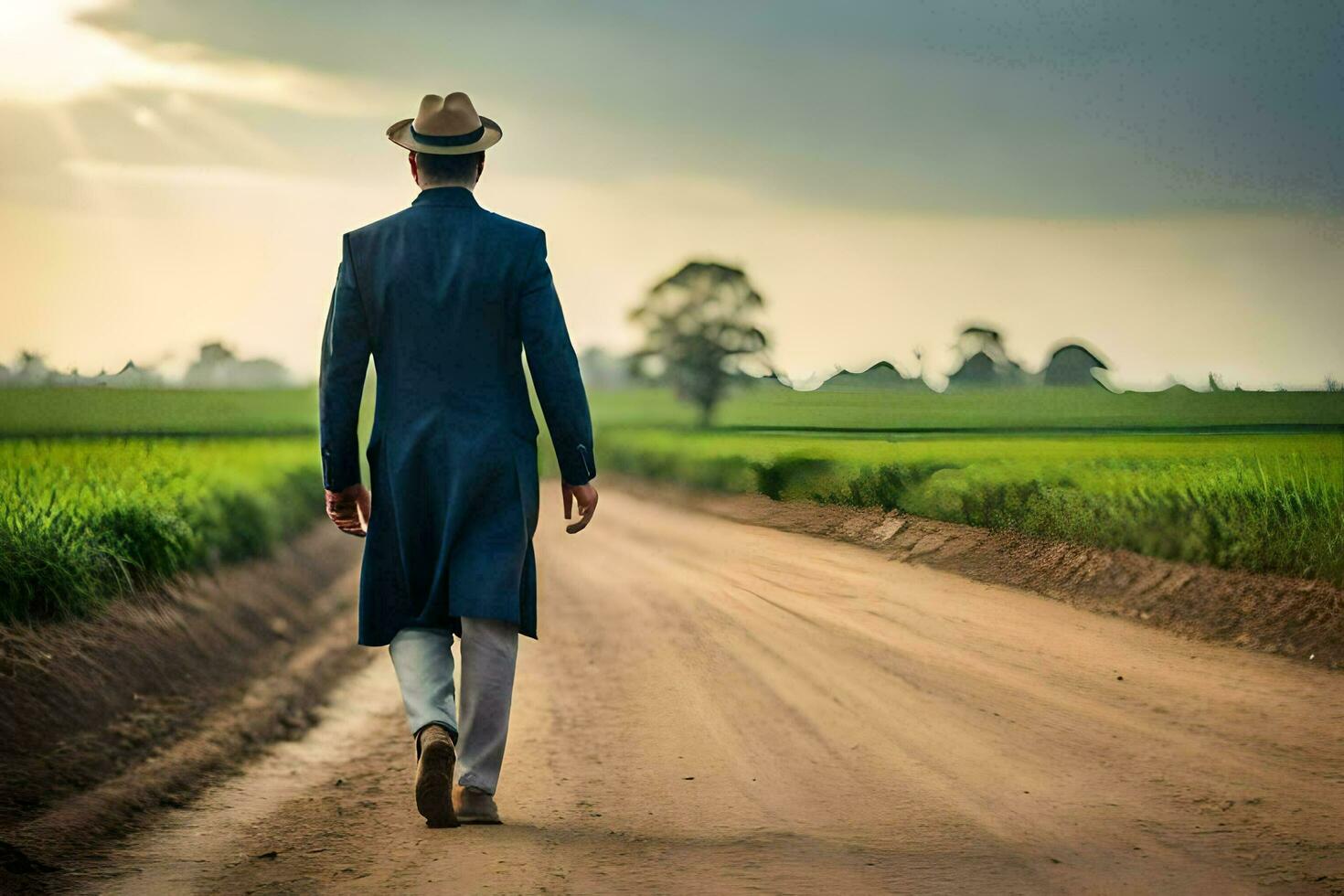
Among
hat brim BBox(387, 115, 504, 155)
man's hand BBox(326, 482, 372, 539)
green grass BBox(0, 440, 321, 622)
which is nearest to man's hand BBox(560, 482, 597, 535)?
man's hand BBox(326, 482, 372, 539)

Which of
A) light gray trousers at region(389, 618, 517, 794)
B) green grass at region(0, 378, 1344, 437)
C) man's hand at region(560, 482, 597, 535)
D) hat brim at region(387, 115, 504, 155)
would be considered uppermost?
hat brim at region(387, 115, 504, 155)

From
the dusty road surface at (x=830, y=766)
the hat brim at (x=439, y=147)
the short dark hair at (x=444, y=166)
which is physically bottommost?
the dusty road surface at (x=830, y=766)

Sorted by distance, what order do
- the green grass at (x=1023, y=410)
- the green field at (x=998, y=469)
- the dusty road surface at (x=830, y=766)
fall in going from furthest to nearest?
the green grass at (x=1023, y=410), the green field at (x=998, y=469), the dusty road surface at (x=830, y=766)

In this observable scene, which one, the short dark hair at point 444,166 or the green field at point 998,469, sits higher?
the short dark hair at point 444,166

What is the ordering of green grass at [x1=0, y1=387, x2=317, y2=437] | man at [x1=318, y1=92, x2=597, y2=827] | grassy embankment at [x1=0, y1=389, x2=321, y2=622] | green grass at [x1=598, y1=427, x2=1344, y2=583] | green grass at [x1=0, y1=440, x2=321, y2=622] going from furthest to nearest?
1. green grass at [x1=0, y1=387, x2=317, y2=437]
2. grassy embankment at [x1=0, y1=389, x2=321, y2=622]
3. green grass at [x1=0, y1=440, x2=321, y2=622]
4. green grass at [x1=598, y1=427, x2=1344, y2=583]
5. man at [x1=318, y1=92, x2=597, y2=827]

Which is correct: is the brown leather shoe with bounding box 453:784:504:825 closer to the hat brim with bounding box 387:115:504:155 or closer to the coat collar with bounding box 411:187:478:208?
the coat collar with bounding box 411:187:478:208

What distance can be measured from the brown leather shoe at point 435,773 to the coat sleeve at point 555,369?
36.4 inches

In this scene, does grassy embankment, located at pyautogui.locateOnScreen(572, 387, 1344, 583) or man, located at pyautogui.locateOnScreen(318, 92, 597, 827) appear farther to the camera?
grassy embankment, located at pyautogui.locateOnScreen(572, 387, 1344, 583)

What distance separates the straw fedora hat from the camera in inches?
183

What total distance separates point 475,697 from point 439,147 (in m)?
1.80

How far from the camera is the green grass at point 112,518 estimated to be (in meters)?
6.93

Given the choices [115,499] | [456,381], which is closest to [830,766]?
[456,381]

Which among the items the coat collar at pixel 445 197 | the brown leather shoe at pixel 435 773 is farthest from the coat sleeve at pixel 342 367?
the brown leather shoe at pixel 435 773

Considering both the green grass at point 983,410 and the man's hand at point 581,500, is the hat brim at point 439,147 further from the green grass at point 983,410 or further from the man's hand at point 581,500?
the green grass at point 983,410
